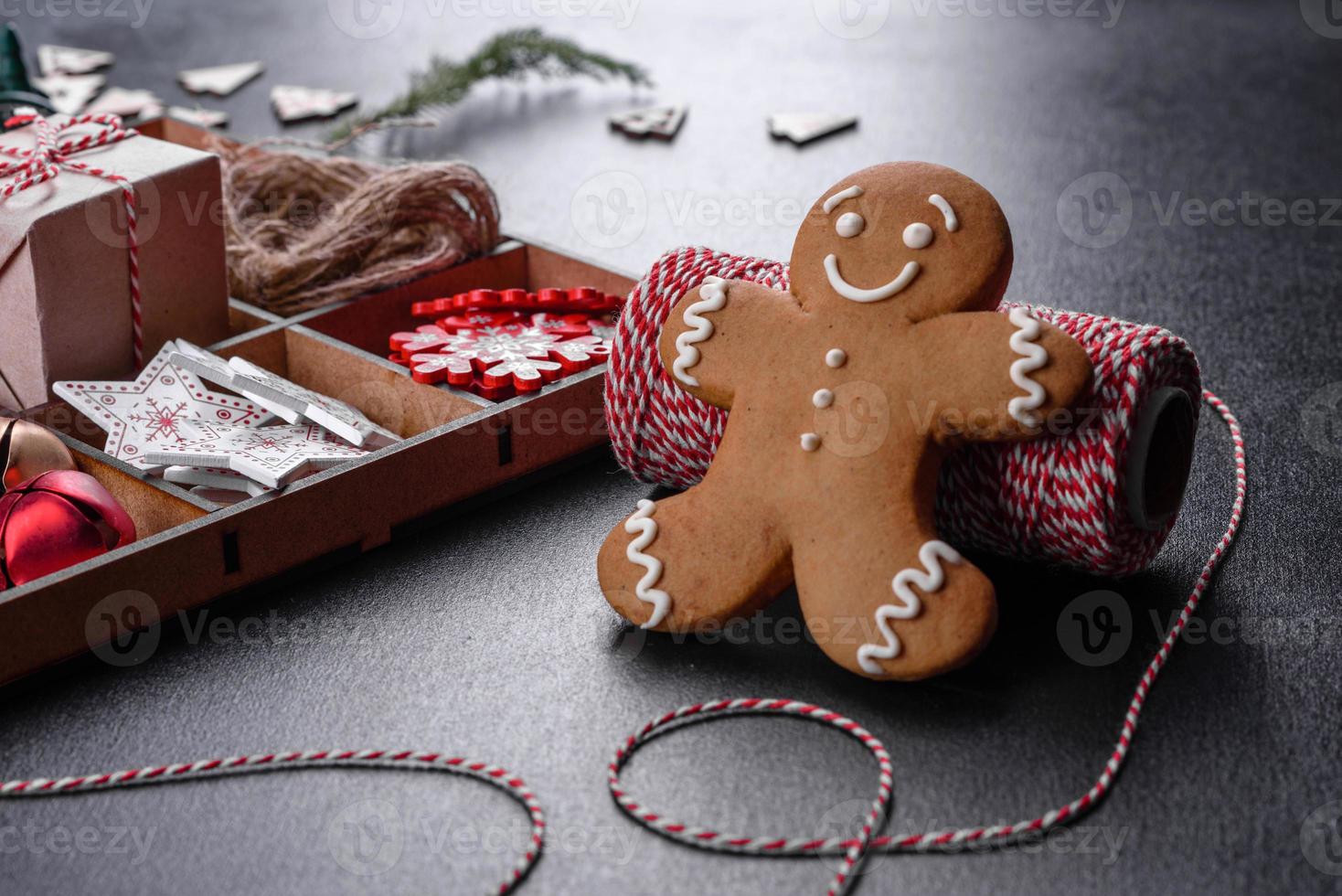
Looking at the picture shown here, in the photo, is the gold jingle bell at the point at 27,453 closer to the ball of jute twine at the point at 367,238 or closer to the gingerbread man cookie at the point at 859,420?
the ball of jute twine at the point at 367,238

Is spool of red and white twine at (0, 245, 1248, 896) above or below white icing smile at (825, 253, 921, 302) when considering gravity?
below

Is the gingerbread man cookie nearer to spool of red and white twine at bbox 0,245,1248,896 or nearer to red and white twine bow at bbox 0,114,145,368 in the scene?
spool of red and white twine at bbox 0,245,1248,896

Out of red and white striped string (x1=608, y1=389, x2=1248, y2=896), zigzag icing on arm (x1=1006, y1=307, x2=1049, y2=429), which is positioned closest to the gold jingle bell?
red and white striped string (x1=608, y1=389, x2=1248, y2=896)

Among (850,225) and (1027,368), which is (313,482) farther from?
(1027,368)

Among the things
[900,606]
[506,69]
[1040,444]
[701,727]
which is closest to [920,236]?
[1040,444]

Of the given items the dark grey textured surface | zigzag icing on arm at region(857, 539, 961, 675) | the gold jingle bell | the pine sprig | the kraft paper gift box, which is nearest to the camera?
the dark grey textured surface

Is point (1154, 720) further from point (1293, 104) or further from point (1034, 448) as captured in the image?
point (1293, 104)
